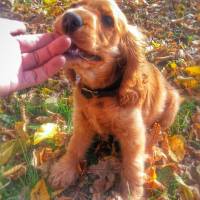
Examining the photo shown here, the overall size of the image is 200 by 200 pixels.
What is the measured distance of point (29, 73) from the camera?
9.95 ft

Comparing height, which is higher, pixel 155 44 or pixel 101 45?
pixel 101 45

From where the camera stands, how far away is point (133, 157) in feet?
11.3

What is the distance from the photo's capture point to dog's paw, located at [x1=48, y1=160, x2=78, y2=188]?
11.6ft

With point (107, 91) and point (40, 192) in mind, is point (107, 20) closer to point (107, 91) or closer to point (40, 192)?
point (107, 91)

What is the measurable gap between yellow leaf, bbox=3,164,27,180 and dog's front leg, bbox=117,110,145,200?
85 cm

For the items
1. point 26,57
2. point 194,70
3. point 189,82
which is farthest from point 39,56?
point 194,70

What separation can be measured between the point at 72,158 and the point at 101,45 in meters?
1.16

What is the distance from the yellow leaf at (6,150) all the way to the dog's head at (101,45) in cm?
98

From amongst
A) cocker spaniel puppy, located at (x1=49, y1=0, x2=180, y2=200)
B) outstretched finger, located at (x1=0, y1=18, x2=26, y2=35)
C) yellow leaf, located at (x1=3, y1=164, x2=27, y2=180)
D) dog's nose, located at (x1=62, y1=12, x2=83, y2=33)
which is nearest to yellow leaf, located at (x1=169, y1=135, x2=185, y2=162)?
cocker spaniel puppy, located at (x1=49, y1=0, x2=180, y2=200)

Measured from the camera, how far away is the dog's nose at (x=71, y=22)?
8.88ft

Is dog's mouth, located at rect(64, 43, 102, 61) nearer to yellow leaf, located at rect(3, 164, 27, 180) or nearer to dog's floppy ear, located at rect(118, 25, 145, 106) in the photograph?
dog's floppy ear, located at rect(118, 25, 145, 106)

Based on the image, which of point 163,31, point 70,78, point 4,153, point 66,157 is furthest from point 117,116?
point 163,31

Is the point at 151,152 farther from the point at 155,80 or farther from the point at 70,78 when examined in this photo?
the point at 70,78

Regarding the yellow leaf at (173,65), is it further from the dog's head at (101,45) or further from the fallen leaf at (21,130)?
the fallen leaf at (21,130)
